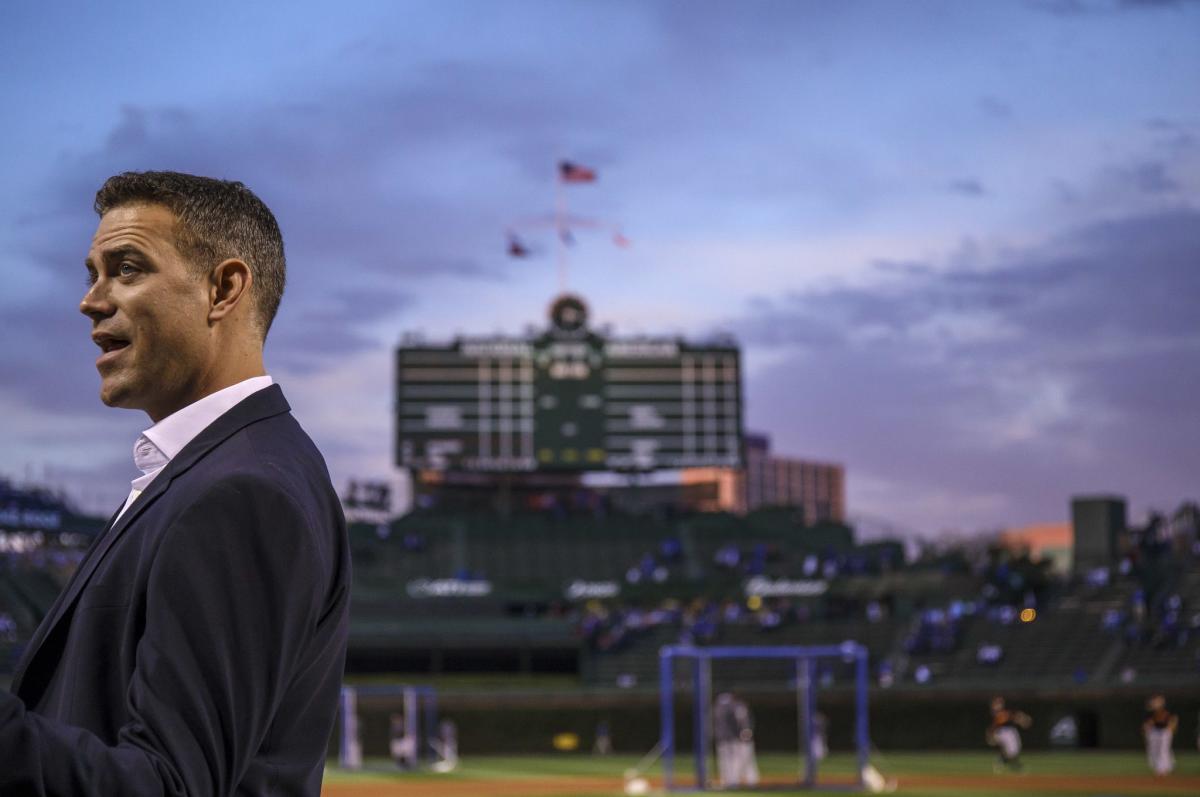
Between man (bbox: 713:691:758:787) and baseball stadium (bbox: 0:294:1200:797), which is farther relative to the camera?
baseball stadium (bbox: 0:294:1200:797)

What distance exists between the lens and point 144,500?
2.32 meters

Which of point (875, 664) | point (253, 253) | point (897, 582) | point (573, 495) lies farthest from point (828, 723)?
point (253, 253)

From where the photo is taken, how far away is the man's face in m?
→ 2.39

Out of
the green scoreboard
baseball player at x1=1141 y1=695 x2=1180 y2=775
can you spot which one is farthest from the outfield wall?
the green scoreboard

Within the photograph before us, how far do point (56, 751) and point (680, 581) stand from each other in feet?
182

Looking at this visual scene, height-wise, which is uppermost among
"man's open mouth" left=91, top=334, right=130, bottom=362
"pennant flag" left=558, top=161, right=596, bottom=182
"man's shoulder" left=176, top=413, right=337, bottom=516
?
"pennant flag" left=558, top=161, right=596, bottom=182

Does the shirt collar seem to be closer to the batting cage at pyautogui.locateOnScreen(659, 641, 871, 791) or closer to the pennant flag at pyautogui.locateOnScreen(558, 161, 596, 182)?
the batting cage at pyautogui.locateOnScreen(659, 641, 871, 791)

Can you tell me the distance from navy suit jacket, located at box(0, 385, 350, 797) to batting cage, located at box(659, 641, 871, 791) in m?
23.1

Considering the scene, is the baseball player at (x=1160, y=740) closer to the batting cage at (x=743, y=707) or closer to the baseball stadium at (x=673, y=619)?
the baseball stadium at (x=673, y=619)

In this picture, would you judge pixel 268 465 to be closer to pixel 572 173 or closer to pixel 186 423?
pixel 186 423

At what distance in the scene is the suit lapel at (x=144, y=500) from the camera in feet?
7.48

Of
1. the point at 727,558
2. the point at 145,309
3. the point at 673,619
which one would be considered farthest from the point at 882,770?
the point at 145,309

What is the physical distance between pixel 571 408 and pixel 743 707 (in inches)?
1288

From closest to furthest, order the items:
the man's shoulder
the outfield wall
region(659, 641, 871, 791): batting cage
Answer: the man's shoulder, region(659, 641, 871, 791): batting cage, the outfield wall
